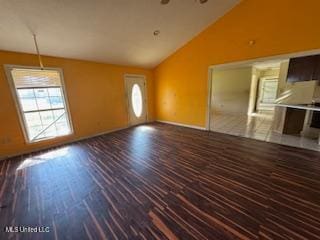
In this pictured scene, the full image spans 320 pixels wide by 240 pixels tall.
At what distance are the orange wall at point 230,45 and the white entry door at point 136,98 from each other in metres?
0.74

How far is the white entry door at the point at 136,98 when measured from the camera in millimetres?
5497

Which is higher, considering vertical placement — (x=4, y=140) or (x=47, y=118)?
(x=47, y=118)

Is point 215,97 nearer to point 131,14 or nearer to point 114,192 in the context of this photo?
point 131,14

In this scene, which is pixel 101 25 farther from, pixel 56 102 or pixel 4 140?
pixel 4 140

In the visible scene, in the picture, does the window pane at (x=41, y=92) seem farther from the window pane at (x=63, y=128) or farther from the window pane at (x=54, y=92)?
the window pane at (x=63, y=128)

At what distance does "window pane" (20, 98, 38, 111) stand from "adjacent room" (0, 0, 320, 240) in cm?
3

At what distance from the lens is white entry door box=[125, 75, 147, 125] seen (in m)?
5.50

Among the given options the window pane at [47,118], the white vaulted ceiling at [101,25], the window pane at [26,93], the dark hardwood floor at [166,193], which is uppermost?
the white vaulted ceiling at [101,25]

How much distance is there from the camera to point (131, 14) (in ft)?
9.46

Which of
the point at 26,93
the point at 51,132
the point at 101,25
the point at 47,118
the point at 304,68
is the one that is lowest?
the point at 51,132

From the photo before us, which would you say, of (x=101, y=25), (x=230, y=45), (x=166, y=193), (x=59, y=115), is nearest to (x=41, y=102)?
(x=59, y=115)

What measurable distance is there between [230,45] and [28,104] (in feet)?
17.6

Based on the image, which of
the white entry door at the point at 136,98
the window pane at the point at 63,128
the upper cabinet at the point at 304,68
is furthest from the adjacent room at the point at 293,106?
the window pane at the point at 63,128

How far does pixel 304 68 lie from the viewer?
314cm
